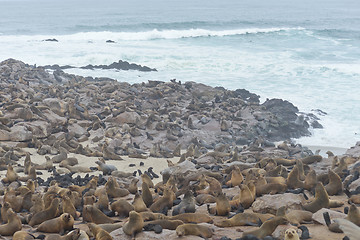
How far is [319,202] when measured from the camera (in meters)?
6.61

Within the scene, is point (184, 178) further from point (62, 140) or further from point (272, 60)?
point (272, 60)

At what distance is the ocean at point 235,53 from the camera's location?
2406 centimetres

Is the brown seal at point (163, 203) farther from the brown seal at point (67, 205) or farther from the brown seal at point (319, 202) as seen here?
the brown seal at point (319, 202)

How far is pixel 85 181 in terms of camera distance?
30.1ft

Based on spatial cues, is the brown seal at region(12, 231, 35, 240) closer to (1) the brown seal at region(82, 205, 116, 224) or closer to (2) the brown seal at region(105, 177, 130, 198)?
(1) the brown seal at region(82, 205, 116, 224)

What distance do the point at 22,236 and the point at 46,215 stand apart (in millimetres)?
628

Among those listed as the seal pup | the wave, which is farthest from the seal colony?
the wave

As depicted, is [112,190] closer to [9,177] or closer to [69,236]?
[69,236]

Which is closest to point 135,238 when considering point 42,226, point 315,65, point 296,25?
point 42,226

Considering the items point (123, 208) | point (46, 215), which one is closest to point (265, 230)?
point (123, 208)

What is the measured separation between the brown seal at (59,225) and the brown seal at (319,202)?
3192mm

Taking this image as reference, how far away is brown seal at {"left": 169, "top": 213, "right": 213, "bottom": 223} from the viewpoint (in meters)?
6.22

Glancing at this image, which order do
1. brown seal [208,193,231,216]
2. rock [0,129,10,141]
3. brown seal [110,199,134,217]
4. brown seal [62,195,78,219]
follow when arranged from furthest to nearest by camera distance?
1. rock [0,129,10,141]
2. brown seal [110,199,134,217]
3. brown seal [62,195,78,219]
4. brown seal [208,193,231,216]

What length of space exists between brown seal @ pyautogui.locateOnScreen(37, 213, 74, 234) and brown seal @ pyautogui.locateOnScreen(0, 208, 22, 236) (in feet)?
0.88
